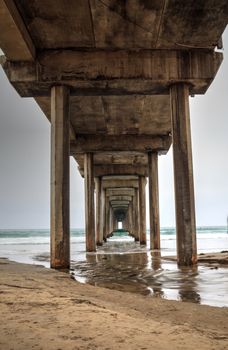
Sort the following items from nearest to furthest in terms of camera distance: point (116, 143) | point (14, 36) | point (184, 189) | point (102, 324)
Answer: point (102, 324) < point (14, 36) < point (184, 189) < point (116, 143)

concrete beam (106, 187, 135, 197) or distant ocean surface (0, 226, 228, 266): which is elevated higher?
concrete beam (106, 187, 135, 197)

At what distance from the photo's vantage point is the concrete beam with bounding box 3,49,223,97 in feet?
32.8

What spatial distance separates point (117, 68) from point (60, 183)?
3371 millimetres

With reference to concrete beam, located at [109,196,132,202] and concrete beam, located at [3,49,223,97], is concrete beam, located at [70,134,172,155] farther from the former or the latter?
concrete beam, located at [109,196,132,202]

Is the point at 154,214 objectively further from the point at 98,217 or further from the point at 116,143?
the point at 98,217

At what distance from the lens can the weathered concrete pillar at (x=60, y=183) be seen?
9500 millimetres

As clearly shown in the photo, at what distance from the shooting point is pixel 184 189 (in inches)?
382

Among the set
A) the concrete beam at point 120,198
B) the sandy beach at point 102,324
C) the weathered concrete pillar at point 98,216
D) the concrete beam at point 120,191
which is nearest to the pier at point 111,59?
the sandy beach at point 102,324

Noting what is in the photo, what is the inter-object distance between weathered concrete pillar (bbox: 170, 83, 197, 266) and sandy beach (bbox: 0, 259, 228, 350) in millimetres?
5318

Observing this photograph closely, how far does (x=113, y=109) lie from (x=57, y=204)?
20.3 ft

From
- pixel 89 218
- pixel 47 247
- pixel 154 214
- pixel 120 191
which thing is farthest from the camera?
pixel 120 191

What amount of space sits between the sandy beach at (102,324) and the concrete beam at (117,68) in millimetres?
6917

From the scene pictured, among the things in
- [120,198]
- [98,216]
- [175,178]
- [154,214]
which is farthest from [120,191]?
[175,178]

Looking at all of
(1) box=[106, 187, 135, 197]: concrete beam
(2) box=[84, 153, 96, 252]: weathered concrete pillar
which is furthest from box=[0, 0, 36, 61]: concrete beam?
(1) box=[106, 187, 135, 197]: concrete beam
